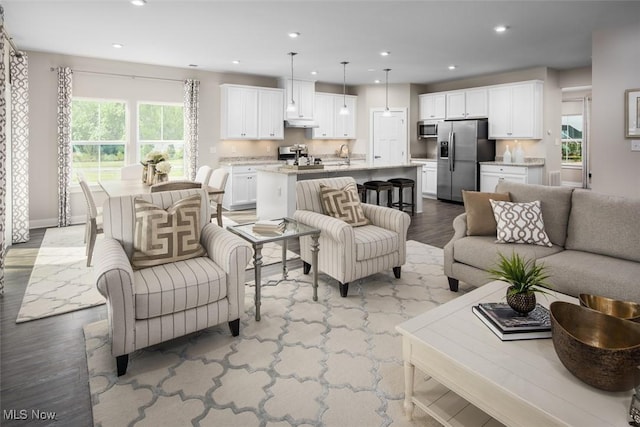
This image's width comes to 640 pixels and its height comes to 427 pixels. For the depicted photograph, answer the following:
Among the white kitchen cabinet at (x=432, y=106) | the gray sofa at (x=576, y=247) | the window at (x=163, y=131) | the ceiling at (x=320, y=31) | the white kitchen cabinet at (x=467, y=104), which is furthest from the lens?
the white kitchen cabinet at (x=432, y=106)

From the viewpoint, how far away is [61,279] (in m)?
3.90

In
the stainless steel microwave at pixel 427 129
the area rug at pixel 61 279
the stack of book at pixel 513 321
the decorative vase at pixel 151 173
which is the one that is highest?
the stainless steel microwave at pixel 427 129

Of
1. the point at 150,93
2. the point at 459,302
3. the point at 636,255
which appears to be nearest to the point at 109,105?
the point at 150,93

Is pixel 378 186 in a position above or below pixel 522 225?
above

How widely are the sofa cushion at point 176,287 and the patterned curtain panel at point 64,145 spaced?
4.71 meters

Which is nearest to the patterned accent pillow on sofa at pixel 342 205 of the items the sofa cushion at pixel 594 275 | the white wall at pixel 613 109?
the sofa cushion at pixel 594 275

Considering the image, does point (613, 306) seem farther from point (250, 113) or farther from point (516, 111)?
point (250, 113)

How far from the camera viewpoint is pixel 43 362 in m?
2.45

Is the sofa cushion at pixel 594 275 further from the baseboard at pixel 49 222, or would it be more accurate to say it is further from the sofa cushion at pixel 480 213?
the baseboard at pixel 49 222

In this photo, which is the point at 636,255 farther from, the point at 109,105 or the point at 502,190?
the point at 109,105

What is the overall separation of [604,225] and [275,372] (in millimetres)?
2615

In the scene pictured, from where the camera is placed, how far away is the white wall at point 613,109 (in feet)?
15.8

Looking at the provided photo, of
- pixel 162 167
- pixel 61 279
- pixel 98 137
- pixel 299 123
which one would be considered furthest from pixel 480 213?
pixel 98 137

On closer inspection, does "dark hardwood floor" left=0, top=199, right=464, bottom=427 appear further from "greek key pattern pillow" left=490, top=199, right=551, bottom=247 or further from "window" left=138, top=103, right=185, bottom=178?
"window" left=138, top=103, right=185, bottom=178
